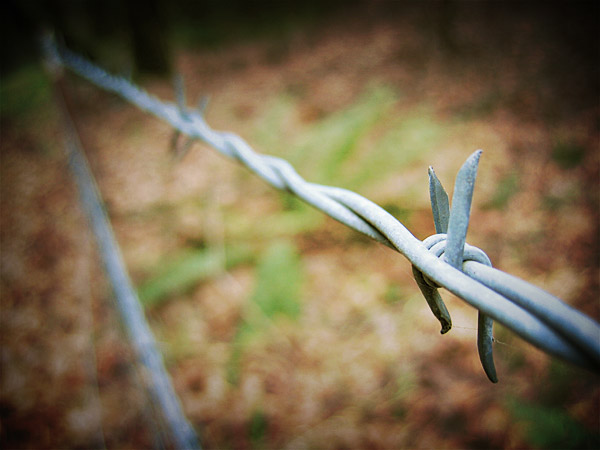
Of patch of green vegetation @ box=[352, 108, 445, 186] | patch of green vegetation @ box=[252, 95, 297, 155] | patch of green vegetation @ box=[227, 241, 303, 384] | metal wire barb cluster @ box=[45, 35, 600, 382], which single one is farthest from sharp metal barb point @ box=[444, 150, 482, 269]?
patch of green vegetation @ box=[252, 95, 297, 155]

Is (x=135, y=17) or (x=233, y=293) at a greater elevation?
(x=135, y=17)

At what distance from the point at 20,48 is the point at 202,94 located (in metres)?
9.94

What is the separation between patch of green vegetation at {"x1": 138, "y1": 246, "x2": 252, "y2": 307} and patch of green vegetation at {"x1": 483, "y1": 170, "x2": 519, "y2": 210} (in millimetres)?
1916

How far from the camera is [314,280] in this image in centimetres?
221

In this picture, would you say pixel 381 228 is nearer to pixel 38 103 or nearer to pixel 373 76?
pixel 373 76

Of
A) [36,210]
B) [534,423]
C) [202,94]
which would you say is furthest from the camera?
[202,94]

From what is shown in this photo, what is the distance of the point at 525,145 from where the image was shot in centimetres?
313

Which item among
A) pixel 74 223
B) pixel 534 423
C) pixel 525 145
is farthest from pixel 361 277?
pixel 74 223

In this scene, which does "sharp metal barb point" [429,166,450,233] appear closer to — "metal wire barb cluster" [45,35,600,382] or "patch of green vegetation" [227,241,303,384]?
"metal wire barb cluster" [45,35,600,382]

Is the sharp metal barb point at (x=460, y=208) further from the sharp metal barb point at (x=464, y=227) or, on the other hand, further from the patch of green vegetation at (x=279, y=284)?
the patch of green vegetation at (x=279, y=284)

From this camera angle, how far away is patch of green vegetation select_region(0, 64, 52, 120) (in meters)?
6.70

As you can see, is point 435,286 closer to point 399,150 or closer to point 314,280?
point 314,280

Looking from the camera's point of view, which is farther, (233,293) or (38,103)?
(38,103)

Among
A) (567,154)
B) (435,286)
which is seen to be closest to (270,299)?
(435,286)
